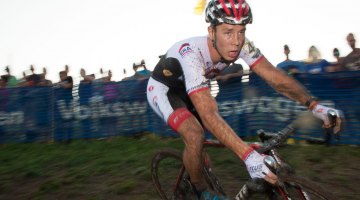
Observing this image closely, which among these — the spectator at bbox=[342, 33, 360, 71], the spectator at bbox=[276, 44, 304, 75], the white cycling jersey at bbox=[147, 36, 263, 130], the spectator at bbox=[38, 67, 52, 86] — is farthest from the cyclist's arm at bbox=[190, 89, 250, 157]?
the spectator at bbox=[38, 67, 52, 86]

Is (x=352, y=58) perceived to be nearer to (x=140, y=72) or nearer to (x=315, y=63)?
(x=315, y=63)

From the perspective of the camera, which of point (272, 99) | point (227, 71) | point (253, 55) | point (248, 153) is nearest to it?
point (248, 153)

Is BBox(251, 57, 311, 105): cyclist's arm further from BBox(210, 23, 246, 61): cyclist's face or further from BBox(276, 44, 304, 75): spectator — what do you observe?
BBox(276, 44, 304, 75): spectator

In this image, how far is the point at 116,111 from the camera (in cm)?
1020

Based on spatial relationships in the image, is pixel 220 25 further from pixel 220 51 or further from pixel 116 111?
pixel 116 111

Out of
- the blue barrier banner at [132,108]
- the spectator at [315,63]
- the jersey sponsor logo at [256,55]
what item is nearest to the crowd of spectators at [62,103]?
the blue barrier banner at [132,108]

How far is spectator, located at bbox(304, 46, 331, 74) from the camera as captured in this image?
8023 mm

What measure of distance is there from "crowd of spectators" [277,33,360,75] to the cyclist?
4102 millimetres

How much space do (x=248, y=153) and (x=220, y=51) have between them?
1.03m

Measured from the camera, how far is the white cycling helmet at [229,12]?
9.88 feet

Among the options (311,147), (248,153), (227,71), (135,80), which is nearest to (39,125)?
(135,80)

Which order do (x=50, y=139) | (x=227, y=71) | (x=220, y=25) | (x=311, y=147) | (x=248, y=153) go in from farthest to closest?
(x=50, y=139), (x=227, y=71), (x=311, y=147), (x=220, y=25), (x=248, y=153)

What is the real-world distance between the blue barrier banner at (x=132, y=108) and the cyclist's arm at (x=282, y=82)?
10.8 feet

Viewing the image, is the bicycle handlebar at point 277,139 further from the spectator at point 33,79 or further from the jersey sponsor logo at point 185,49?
the spectator at point 33,79
